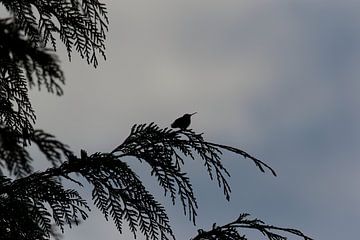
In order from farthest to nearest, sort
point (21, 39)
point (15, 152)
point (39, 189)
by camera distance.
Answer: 1. point (39, 189)
2. point (15, 152)
3. point (21, 39)

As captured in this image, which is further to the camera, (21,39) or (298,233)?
(298,233)

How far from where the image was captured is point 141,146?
4.60 metres

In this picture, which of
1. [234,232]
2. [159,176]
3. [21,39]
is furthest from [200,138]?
[21,39]

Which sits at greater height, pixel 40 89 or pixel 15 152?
pixel 40 89

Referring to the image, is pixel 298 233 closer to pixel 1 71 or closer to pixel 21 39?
pixel 1 71

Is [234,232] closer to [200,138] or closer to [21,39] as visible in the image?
[200,138]

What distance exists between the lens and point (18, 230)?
424 cm

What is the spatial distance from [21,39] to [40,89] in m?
0.44

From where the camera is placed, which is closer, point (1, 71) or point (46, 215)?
point (1, 71)

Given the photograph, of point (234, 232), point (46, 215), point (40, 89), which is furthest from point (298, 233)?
point (40, 89)

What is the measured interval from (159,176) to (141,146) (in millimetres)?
252

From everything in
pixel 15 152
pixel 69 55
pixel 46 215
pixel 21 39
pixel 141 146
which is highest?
pixel 69 55

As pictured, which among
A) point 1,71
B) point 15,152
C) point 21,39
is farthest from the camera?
point 1,71

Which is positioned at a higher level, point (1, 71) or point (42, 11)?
point (42, 11)
